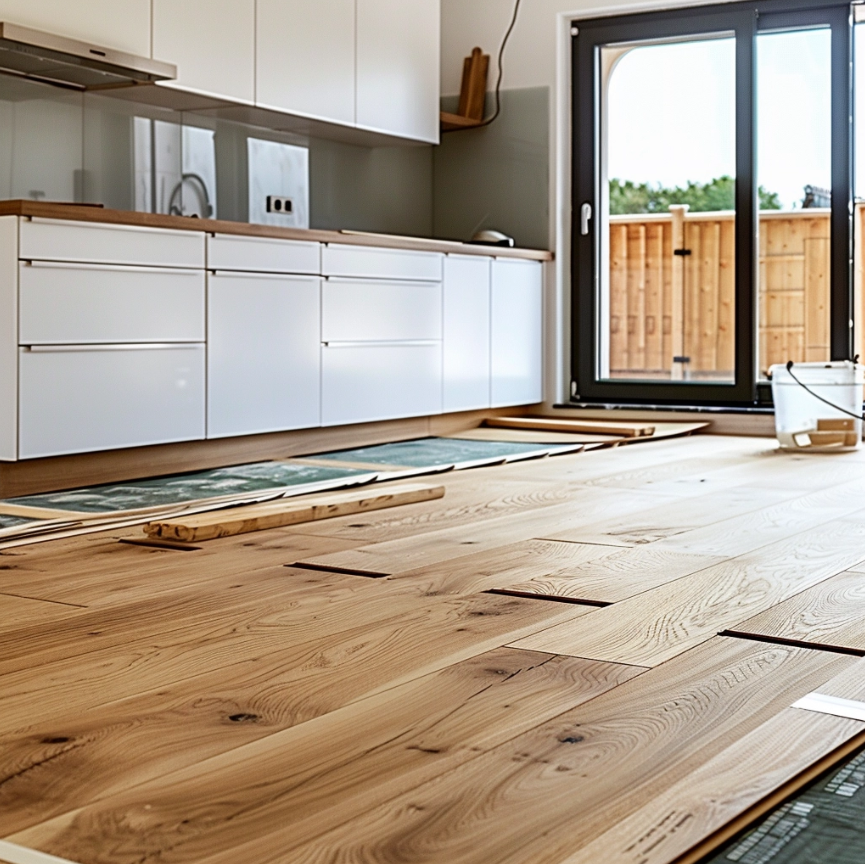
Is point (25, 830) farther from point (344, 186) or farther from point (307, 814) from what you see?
point (344, 186)

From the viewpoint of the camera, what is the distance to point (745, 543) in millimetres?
2676

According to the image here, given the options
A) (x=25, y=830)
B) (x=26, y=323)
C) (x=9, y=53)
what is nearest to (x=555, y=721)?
(x=25, y=830)

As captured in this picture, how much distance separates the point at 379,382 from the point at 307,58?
129 cm

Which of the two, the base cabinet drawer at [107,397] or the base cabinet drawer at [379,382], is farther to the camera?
the base cabinet drawer at [379,382]

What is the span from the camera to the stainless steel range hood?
3787mm

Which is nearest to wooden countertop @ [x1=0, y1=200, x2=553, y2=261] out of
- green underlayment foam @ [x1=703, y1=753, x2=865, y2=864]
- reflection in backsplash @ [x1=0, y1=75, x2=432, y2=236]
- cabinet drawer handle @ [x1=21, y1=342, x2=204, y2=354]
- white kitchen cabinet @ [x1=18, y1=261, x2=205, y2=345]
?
white kitchen cabinet @ [x1=18, y1=261, x2=205, y2=345]

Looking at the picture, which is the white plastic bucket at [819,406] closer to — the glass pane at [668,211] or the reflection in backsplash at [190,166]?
the glass pane at [668,211]

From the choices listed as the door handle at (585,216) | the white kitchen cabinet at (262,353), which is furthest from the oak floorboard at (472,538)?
the door handle at (585,216)

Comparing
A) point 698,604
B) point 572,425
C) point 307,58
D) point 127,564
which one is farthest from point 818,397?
point 127,564

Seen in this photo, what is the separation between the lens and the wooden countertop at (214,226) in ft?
11.6

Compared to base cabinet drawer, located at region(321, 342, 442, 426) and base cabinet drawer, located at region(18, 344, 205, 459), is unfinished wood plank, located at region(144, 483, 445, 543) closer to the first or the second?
base cabinet drawer, located at region(18, 344, 205, 459)

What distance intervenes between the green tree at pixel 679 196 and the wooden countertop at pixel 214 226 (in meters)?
0.72

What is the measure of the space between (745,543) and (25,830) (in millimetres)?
1889

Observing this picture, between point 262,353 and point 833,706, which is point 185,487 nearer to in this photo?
point 262,353
